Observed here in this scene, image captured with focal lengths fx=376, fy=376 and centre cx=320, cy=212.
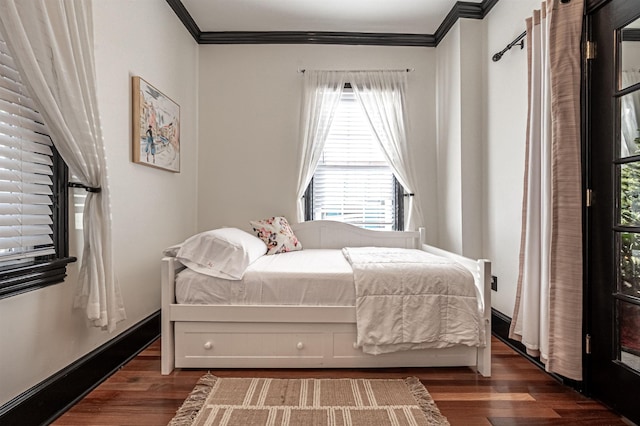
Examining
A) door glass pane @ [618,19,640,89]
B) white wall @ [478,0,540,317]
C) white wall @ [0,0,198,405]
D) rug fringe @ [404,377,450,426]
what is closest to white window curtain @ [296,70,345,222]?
white wall @ [0,0,198,405]

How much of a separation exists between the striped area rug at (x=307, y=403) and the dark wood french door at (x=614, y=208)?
0.83m

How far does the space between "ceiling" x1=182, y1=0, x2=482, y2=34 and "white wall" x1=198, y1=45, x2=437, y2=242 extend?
0.65 feet

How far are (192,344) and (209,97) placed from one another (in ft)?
7.53

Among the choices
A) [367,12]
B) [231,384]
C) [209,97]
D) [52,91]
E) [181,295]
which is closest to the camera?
[52,91]

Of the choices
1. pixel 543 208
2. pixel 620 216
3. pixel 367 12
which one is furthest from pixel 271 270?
pixel 367 12

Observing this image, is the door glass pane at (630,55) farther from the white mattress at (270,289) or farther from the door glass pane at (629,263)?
the white mattress at (270,289)

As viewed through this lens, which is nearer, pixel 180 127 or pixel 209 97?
pixel 180 127

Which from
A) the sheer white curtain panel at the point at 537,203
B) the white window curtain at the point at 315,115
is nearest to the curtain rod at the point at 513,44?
the sheer white curtain panel at the point at 537,203

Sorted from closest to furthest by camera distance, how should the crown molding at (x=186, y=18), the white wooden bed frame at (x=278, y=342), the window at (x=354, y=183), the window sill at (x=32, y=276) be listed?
the window sill at (x=32, y=276), the white wooden bed frame at (x=278, y=342), the crown molding at (x=186, y=18), the window at (x=354, y=183)

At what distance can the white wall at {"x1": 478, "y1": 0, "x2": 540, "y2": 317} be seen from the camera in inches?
98.0

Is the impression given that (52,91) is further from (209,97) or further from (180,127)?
(209,97)

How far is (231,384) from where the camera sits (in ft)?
6.33

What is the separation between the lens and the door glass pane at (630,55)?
1.63m

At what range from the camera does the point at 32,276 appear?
1508 millimetres
